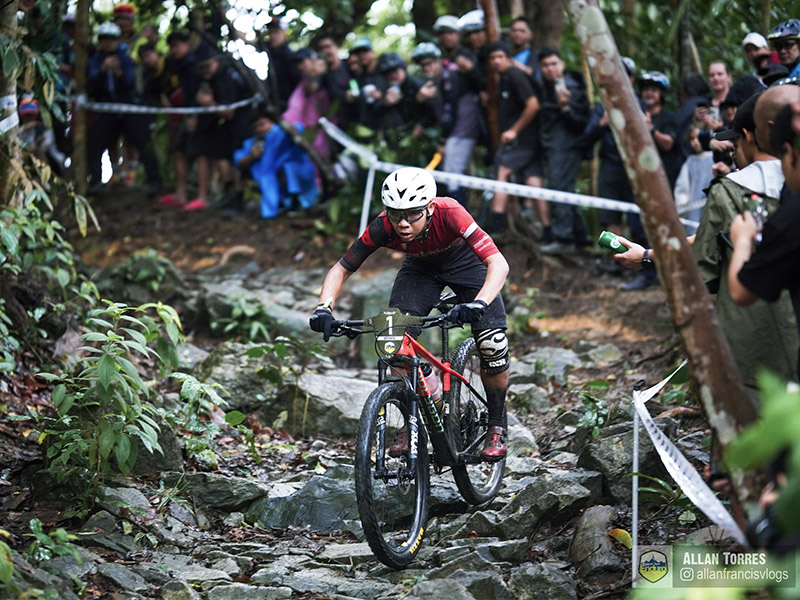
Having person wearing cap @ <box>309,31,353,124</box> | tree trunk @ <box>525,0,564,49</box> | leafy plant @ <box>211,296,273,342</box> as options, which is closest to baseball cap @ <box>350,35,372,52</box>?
person wearing cap @ <box>309,31,353,124</box>

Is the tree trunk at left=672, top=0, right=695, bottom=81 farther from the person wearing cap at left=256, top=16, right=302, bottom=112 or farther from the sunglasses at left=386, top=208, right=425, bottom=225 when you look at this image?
the sunglasses at left=386, top=208, right=425, bottom=225

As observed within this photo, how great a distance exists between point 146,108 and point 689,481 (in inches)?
481

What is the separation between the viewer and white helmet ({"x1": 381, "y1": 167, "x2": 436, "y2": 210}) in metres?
5.71

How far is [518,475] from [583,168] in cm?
861

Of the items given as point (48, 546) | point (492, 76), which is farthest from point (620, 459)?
point (492, 76)

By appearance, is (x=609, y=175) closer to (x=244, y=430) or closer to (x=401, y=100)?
(x=401, y=100)

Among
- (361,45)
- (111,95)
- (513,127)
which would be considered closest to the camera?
(513,127)

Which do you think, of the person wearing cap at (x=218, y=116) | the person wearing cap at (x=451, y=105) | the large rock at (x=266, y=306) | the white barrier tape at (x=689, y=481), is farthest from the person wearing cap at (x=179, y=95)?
the white barrier tape at (x=689, y=481)

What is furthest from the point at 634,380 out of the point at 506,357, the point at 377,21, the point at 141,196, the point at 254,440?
the point at 377,21

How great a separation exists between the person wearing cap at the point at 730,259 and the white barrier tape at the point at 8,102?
18.4ft

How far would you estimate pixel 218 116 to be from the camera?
46.6 feet

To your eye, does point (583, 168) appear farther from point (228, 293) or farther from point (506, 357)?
point (506, 357)

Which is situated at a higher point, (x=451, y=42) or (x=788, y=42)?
(x=788, y=42)

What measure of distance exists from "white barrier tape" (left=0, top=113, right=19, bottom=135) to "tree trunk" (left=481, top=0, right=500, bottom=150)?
621 centimetres
